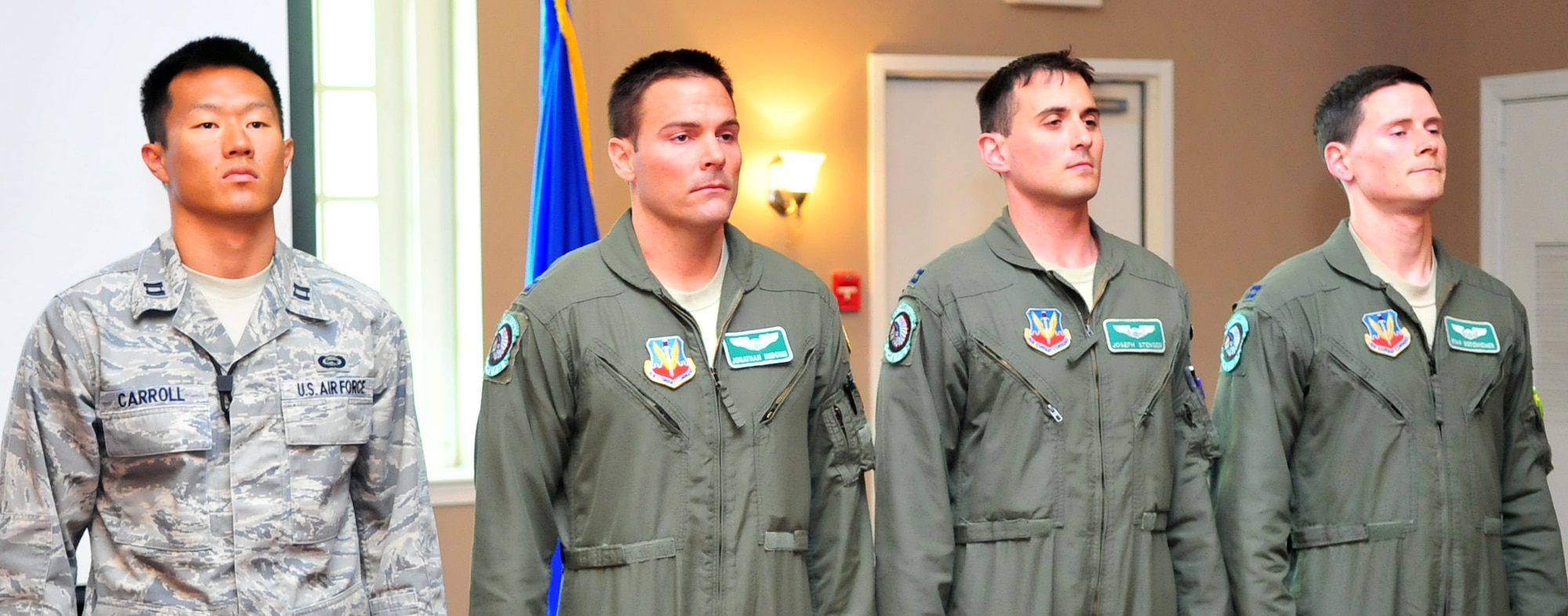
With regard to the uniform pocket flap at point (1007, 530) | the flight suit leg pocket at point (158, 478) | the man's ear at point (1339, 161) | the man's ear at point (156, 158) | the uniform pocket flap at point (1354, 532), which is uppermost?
the man's ear at point (1339, 161)

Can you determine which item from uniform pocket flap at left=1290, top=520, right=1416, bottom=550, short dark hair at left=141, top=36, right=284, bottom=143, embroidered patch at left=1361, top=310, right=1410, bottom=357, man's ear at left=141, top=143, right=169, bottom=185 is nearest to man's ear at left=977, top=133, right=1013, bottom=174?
embroidered patch at left=1361, top=310, right=1410, bottom=357

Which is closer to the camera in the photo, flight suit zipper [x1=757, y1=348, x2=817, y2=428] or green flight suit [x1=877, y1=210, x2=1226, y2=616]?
flight suit zipper [x1=757, y1=348, x2=817, y2=428]

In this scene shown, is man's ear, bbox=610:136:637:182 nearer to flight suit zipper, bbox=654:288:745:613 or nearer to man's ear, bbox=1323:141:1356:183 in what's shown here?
flight suit zipper, bbox=654:288:745:613

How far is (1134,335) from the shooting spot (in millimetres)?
2371

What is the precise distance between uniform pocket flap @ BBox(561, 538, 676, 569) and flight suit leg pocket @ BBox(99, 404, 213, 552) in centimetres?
52

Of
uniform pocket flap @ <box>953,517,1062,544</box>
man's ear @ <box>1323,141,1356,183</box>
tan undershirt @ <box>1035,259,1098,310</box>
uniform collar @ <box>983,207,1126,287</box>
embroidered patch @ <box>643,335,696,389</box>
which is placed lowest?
uniform pocket flap @ <box>953,517,1062,544</box>

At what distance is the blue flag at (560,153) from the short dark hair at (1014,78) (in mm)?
1375

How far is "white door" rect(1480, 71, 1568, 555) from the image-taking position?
196 inches

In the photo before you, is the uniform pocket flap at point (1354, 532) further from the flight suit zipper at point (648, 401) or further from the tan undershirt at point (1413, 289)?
A: the flight suit zipper at point (648, 401)

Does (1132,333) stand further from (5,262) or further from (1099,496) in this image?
(5,262)

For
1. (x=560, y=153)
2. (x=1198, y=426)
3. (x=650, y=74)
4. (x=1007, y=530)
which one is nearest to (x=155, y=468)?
(x=650, y=74)

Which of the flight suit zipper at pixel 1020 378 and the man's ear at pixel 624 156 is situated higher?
the man's ear at pixel 624 156

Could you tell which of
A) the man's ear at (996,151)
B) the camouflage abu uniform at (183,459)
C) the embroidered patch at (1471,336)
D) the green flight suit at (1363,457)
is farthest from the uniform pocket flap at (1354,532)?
the camouflage abu uniform at (183,459)

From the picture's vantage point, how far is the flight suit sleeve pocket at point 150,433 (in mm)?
1929
